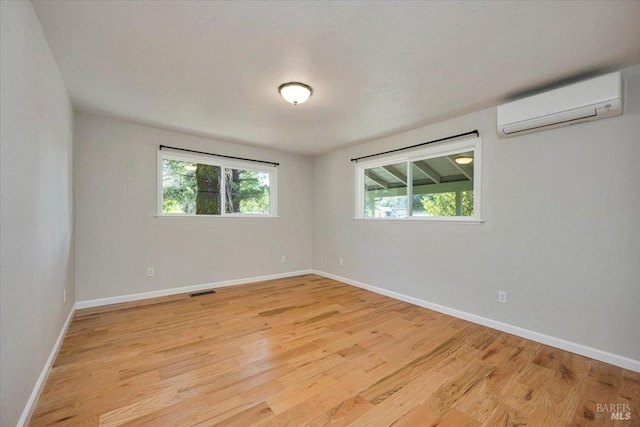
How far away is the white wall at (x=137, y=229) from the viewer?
3.43 metres

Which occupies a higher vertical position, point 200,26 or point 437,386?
point 200,26

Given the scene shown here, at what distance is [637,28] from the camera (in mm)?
1783

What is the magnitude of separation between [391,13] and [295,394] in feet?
8.22

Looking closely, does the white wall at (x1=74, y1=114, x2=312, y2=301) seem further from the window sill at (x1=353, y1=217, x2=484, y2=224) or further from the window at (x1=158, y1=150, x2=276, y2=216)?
the window sill at (x1=353, y1=217, x2=484, y2=224)

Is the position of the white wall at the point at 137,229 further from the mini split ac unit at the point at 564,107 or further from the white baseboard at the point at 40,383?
the mini split ac unit at the point at 564,107

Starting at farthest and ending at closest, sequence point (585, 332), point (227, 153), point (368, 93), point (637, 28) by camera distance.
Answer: point (227, 153) → point (368, 93) → point (585, 332) → point (637, 28)

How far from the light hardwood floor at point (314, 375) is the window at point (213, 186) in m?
1.66

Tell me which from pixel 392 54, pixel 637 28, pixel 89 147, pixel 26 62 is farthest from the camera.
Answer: pixel 89 147

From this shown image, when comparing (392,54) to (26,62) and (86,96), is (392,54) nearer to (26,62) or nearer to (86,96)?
(26,62)

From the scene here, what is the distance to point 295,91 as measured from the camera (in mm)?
2549

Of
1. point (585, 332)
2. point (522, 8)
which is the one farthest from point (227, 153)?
point (585, 332)

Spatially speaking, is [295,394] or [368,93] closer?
[295,394]

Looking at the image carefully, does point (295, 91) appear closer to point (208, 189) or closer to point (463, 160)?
point (463, 160)

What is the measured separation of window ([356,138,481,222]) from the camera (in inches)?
129
